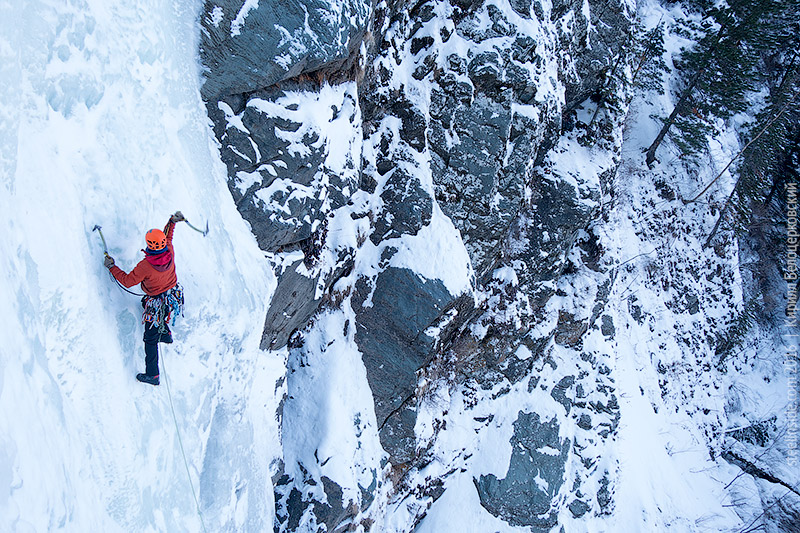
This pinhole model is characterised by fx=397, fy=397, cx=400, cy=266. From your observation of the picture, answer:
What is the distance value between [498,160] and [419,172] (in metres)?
1.93

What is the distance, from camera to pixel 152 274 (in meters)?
4.28

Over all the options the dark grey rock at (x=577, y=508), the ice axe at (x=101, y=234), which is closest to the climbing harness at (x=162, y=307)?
the ice axe at (x=101, y=234)

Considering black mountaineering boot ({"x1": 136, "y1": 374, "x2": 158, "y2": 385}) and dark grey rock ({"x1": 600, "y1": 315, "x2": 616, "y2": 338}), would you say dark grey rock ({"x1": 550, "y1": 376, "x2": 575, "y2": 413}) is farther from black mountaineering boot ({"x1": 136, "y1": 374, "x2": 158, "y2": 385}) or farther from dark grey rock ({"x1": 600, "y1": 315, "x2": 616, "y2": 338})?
black mountaineering boot ({"x1": 136, "y1": 374, "x2": 158, "y2": 385})

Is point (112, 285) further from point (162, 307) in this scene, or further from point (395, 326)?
point (395, 326)

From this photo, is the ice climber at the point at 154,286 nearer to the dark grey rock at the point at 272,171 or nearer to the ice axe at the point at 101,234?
the ice axe at the point at 101,234

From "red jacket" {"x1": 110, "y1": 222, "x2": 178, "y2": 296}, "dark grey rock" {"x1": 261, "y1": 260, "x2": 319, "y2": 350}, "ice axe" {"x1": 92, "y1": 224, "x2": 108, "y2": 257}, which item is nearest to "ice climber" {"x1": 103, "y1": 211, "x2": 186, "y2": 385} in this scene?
"red jacket" {"x1": 110, "y1": 222, "x2": 178, "y2": 296}

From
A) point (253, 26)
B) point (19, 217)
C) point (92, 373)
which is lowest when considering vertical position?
point (92, 373)

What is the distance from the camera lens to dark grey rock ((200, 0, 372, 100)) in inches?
221

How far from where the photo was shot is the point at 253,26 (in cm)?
571

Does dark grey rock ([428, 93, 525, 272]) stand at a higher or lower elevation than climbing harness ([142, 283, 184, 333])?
higher

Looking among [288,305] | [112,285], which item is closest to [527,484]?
[288,305]

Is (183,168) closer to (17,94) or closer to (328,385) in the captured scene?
(17,94)

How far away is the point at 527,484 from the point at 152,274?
10.8 meters

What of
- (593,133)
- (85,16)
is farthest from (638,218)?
(85,16)
